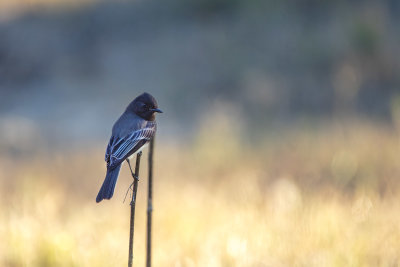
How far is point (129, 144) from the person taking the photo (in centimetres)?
226

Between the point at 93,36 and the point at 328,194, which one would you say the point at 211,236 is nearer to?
the point at 328,194

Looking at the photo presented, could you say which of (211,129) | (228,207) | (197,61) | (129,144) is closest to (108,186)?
(129,144)

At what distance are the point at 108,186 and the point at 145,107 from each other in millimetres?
305

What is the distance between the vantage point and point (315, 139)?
7852 mm

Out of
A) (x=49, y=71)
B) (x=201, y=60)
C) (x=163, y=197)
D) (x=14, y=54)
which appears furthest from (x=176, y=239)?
(x=14, y=54)

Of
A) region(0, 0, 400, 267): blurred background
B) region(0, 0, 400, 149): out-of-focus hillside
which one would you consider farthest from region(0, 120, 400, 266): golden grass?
region(0, 0, 400, 149): out-of-focus hillside

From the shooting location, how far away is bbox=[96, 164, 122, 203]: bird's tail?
203 cm

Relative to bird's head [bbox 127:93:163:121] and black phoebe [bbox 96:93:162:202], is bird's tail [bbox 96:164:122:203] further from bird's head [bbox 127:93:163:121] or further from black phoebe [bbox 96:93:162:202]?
bird's head [bbox 127:93:163:121]

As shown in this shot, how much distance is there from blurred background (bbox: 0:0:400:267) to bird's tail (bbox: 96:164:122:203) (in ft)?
4.79

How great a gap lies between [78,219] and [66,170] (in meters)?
2.97

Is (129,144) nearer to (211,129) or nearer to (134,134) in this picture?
(134,134)

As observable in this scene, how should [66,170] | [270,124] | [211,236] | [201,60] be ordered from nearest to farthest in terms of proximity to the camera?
[211,236] < [66,170] < [270,124] < [201,60]

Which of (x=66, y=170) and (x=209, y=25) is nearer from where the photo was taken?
(x=66, y=170)

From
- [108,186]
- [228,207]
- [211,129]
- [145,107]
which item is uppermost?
[145,107]
